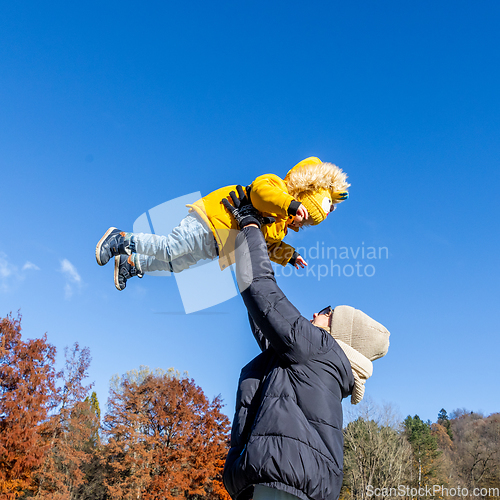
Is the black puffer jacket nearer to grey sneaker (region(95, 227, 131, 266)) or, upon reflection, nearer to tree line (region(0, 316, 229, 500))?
grey sneaker (region(95, 227, 131, 266))

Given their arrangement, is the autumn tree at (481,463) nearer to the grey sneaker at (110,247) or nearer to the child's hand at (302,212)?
the child's hand at (302,212)

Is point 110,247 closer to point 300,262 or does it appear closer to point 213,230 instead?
point 213,230

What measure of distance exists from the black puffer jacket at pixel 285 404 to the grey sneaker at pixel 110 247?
1.50 m

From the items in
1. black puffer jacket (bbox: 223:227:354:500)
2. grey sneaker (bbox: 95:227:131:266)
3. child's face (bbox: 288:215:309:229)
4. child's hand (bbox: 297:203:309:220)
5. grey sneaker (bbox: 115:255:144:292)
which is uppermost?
child's face (bbox: 288:215:309:229)

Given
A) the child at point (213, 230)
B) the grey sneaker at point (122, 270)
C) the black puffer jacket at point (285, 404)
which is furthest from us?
the grey sneaker at point (122, 270)

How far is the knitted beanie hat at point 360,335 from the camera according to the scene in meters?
2.24

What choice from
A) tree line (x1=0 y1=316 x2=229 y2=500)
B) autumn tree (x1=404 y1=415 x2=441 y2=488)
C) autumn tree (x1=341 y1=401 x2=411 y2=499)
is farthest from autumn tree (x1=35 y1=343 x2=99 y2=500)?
autumn tree (x1=404 y1=415 x2=441 y2=488)

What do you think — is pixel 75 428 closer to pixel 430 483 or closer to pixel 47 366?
pixel 47 366

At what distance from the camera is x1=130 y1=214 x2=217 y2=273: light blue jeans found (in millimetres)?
3332

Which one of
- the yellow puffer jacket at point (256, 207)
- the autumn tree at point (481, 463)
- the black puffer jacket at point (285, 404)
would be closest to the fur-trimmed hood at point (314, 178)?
the yellow puffer jacket at point (256, 207)

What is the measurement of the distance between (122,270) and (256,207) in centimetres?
125

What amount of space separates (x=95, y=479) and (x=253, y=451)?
A: 1010 inches

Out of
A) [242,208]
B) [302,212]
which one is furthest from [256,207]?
[302,212]

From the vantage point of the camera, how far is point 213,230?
127 inches
